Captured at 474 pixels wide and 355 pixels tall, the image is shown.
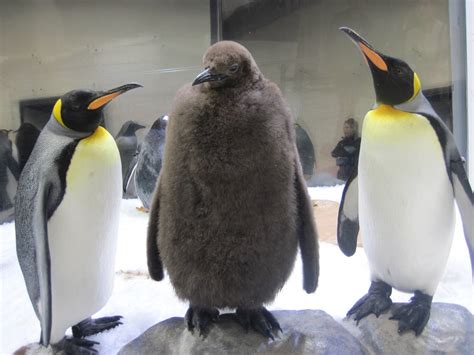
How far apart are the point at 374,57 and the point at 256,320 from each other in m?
0.59

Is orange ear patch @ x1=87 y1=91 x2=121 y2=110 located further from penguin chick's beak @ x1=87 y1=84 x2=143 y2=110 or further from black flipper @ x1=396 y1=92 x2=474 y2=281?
black flipper @ x1=396 y1=92 x2=474 y2=281

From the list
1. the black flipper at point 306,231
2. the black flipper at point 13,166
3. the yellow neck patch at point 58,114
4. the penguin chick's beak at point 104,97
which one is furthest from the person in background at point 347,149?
the black flipper at point 13,166

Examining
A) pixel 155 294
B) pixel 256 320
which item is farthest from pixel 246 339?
pixel 155 294

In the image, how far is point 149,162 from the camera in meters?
1.66

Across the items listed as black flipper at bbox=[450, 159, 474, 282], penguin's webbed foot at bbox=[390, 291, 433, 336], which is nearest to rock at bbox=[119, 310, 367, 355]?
penguin's webbed foot at bbox=[390, 291, 433, 336]

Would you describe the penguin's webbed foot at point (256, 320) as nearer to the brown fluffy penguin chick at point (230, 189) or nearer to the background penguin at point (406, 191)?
the brown fluffy penguin chick at point (230, 189)

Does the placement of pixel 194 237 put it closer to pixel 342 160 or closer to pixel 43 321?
pixel 43 321

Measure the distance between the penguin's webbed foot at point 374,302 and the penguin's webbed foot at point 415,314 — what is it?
0.10 feet

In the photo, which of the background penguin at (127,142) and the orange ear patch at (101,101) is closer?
the orange ear patch at (101,101)

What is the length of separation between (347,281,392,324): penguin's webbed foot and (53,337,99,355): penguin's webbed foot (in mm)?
593

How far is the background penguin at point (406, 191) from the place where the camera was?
2.96 feet

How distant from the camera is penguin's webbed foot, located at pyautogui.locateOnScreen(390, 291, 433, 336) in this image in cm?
92

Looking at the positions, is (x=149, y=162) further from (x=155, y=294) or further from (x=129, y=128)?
(x=155, y=294)

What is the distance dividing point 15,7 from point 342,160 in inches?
42.7
